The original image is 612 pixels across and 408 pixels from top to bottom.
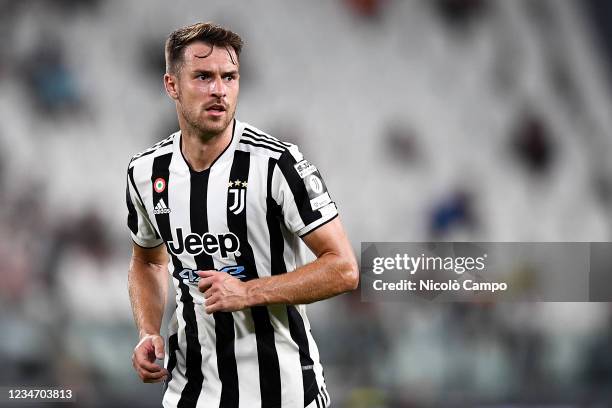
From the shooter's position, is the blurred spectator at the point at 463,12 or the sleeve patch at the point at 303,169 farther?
the blurred spectator at the point at 463,12

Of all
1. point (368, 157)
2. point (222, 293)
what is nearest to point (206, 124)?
point (222, 293)

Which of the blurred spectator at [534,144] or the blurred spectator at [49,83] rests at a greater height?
the blurred spectator at [49,83]

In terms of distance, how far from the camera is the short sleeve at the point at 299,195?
6.04 feet

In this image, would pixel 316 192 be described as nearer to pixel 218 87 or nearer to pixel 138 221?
pixel 218 87

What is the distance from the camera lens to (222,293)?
5.73 feet

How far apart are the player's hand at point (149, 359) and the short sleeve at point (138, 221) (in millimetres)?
300

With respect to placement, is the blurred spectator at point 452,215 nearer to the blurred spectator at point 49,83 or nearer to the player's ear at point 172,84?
the blurred spectator at point 49,83

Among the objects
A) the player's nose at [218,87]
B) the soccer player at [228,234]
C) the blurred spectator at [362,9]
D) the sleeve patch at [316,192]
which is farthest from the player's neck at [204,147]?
the blurred spectator at [362,9]

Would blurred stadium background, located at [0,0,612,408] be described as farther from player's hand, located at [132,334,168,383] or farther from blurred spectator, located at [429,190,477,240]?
player's hand, located at [132,334,168,383]

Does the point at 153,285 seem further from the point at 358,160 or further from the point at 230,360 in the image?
the point at 358,160

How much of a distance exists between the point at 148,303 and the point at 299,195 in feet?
1.78

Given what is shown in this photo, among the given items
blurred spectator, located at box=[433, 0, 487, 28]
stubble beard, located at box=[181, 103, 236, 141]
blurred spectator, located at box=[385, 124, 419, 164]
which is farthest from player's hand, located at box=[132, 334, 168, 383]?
blurred spectator, located at box=[433, 0, 487, 28]

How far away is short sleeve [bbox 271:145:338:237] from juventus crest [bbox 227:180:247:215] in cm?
7

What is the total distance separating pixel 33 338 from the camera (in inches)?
157
